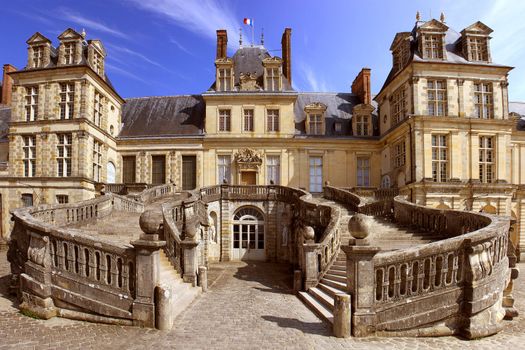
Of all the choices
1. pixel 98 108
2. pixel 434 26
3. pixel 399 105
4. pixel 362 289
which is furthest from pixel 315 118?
pixel 362 289

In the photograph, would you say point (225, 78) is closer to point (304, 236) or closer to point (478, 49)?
point (478, 49)

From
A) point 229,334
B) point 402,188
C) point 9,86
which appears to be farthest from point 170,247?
point 9,86

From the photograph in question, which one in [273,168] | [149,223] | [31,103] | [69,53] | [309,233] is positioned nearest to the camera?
[149,223]

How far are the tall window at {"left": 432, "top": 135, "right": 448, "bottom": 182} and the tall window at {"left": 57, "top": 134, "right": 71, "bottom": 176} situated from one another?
20.9 metres

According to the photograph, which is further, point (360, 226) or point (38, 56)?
point (38, 56)

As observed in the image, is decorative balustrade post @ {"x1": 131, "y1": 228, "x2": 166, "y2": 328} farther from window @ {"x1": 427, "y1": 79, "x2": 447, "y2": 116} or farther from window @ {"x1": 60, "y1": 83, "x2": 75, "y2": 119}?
window @ {"x1": 427, "y1": 79, "x2": 447, "y2": 116}

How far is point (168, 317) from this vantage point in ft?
22.8

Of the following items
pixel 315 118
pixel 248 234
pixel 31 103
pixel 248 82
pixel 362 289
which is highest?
pixel 248 82

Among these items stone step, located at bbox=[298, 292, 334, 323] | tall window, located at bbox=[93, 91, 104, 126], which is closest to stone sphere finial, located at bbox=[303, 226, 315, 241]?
stone step, located at bbox=[298, 292, 334, 323]

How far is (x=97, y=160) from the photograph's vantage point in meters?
23.0

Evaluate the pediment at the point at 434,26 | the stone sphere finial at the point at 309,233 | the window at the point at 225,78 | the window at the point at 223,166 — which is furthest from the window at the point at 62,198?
the pediment at the point at 434,26

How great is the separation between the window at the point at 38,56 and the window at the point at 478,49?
25.4 metres

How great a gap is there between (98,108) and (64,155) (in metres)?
3.66

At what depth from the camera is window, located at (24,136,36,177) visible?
72.7 ft
